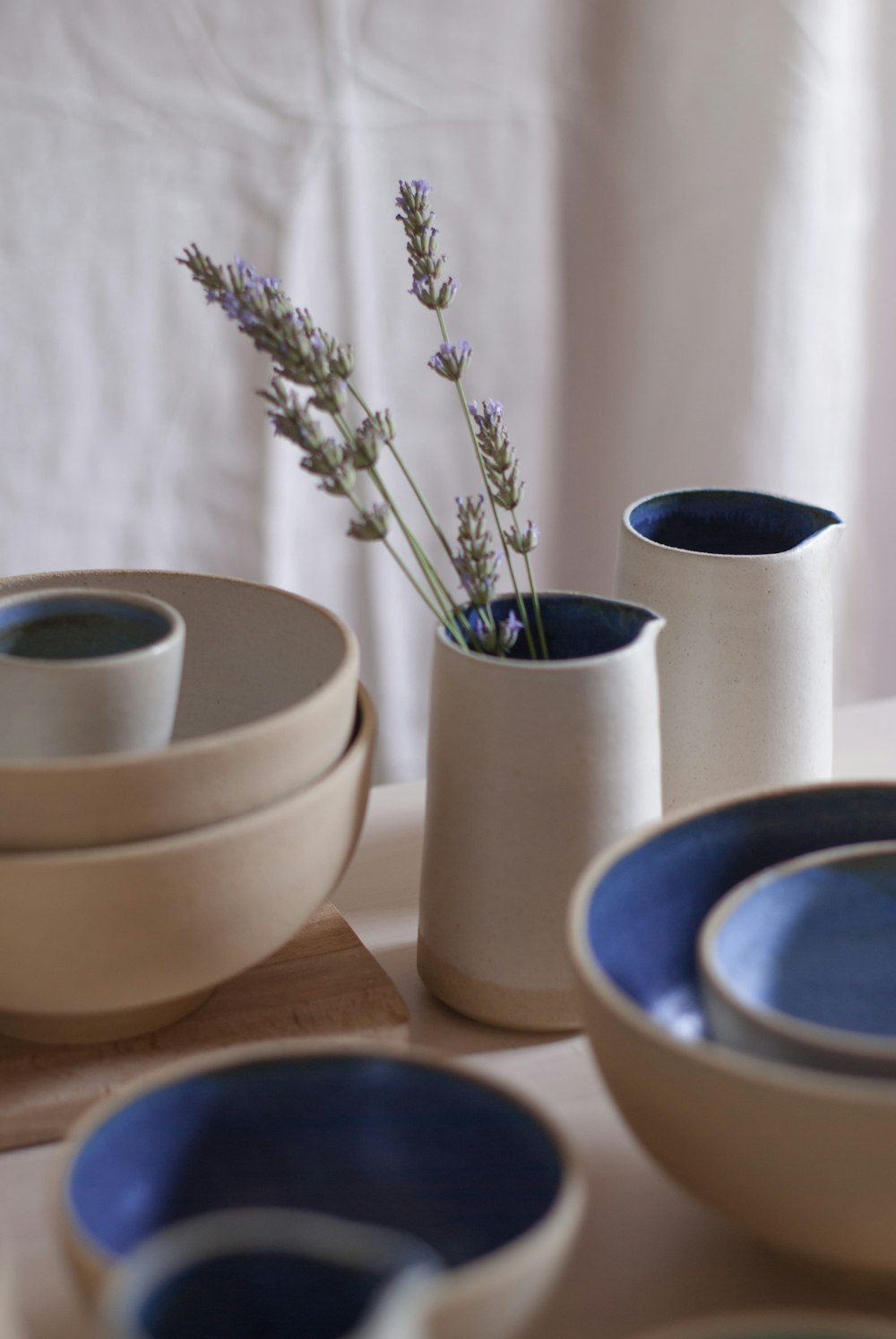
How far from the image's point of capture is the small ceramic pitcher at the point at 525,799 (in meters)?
0.62

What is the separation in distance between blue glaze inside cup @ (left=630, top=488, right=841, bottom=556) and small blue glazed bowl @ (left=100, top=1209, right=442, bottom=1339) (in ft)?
1.77

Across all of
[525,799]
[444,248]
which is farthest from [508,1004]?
[444,248]

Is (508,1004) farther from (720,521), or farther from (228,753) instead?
(720,521)

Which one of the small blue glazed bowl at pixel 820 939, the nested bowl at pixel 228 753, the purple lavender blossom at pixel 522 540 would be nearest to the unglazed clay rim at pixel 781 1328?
the small blue glazed bowl at pixel 820 939

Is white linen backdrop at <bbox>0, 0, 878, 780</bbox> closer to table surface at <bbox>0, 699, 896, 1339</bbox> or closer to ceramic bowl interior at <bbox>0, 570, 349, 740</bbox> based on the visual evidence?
ceramic bowl interior at <bbox>0, 570, 349, 740</bbox>

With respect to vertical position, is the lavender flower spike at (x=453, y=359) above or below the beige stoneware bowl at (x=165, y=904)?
above

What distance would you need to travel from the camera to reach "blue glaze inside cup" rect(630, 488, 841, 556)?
2.75 ft

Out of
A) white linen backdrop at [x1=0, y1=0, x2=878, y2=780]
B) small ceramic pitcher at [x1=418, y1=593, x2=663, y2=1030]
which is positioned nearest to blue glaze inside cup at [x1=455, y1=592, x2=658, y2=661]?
small ceramic pitcher at [x1=418, y1=593, x2=663, y2=1030]

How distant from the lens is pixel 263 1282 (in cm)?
37

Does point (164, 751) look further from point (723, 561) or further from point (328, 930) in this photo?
point (723, 561)

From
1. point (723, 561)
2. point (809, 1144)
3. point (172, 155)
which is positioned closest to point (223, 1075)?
point (809, 1144)

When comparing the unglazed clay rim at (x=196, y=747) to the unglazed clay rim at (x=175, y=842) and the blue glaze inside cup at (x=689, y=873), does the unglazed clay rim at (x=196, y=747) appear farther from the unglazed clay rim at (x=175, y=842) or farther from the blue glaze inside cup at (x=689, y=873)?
the blue glaze inside cup at (x=689, y=873)

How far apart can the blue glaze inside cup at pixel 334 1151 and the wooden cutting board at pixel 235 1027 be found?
0.51 feet

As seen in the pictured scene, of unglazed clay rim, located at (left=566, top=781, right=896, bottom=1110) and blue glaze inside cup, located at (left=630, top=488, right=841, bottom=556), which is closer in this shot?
unglazed clay rim, located at (left=566, top=781, right=896, bottom=1110)
